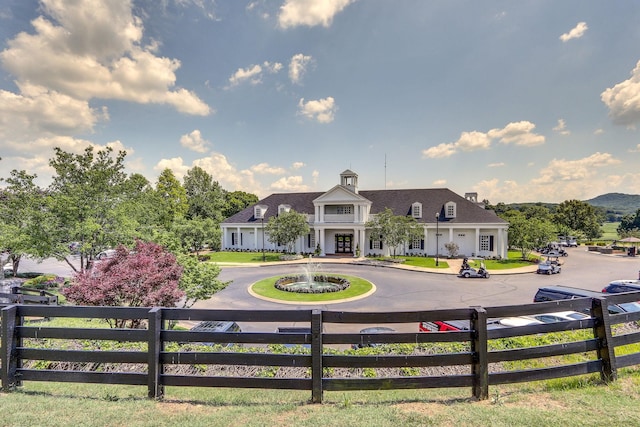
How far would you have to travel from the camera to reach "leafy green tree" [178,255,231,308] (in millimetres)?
11641

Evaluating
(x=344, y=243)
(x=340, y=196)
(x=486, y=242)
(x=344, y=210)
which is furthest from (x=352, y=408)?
(x=344, y=243)

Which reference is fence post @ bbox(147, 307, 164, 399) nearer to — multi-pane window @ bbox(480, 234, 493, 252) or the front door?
the front door

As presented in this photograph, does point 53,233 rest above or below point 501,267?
above

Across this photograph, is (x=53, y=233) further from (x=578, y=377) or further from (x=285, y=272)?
(x=578, y=377)

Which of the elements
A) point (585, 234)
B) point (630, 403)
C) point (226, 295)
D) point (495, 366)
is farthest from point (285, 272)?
point (585, 234)

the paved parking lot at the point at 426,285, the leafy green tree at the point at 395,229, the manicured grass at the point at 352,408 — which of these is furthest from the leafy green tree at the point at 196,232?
the manicured grass at the point at 352,408

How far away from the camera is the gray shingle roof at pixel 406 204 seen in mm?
36594

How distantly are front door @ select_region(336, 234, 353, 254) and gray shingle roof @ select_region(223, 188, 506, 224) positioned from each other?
513 centimetres

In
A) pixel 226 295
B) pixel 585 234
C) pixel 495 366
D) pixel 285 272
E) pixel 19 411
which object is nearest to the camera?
pixel 19 411

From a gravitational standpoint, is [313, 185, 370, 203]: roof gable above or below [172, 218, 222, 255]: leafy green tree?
above

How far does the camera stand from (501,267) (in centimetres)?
2933

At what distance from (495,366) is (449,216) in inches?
1338

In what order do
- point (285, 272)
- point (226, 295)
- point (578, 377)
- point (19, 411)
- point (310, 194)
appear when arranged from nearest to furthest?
point (19, 411) → point (578, 377) → point (226, 295) → point (285, 272) → point (310, 194)

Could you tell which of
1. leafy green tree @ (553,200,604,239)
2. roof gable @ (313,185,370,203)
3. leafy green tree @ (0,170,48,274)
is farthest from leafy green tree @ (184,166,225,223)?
leafy green tree @ (553,200,604,239)
